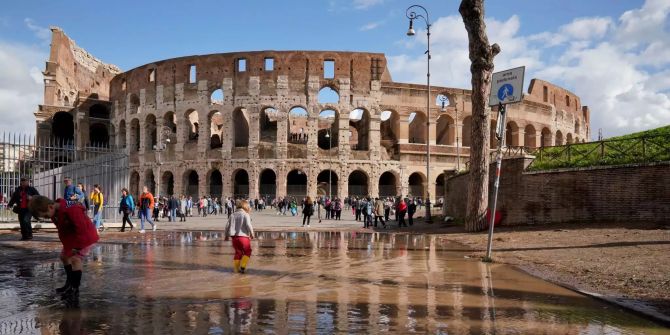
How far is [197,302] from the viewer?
5383mm

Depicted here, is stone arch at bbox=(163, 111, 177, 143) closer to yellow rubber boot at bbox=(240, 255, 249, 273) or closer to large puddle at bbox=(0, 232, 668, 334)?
large puddle at bbox=(0, 232, 668, 334)

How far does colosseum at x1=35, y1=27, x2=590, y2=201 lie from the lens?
38.6m

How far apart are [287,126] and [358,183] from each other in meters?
7.49

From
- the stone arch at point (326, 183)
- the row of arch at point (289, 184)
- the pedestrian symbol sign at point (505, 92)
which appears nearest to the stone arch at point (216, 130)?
the row of arch at point (289, 184)

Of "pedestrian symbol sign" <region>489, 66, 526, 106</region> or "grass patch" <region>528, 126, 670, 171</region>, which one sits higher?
"pedestrian symbol sign" <region>489, 66, 526, 106</region>

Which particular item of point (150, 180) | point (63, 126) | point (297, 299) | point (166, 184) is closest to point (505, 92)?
point (297, 299)

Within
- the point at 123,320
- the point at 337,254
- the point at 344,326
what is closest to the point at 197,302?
the point at 123,320

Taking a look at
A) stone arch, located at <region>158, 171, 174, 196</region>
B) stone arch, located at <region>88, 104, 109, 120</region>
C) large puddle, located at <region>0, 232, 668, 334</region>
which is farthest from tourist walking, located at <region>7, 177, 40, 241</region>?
stone arch, located at <region>88, 104, 109, 120</region>

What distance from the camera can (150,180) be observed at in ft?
141

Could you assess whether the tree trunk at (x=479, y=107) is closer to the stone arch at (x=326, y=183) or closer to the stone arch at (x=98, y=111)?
the stone arch at (x=326, y=183)

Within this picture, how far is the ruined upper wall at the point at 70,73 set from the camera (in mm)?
49625

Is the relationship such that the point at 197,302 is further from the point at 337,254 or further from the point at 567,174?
the point at 567,174

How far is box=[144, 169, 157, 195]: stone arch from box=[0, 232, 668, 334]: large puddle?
3408 centimetres

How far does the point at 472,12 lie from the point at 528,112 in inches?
1194
